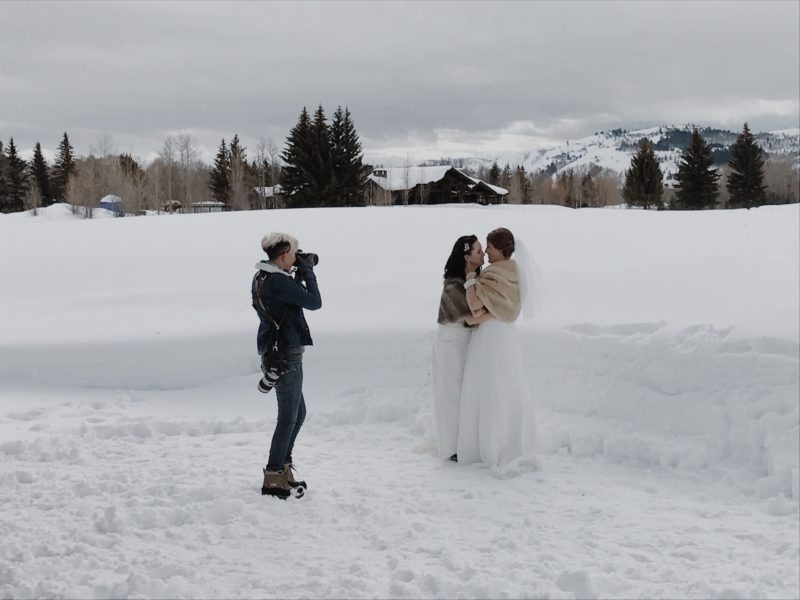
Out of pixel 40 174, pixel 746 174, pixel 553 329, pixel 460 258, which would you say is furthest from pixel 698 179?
pixel 40 174

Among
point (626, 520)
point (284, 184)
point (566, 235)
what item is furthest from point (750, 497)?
point (284, 184)

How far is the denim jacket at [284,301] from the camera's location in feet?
18.0

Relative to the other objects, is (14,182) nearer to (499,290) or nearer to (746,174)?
(746,174)

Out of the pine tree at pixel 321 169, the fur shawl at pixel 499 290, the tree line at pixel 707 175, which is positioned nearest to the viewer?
the fur shawl at pixel 499 290

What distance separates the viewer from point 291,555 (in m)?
4.69

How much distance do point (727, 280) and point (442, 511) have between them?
24.5ft

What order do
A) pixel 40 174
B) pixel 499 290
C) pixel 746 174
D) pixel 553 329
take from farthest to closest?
pixel 40 174
pixel 746 174
pixel 553 329
pixel 499 290

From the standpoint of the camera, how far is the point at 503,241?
6352 mm

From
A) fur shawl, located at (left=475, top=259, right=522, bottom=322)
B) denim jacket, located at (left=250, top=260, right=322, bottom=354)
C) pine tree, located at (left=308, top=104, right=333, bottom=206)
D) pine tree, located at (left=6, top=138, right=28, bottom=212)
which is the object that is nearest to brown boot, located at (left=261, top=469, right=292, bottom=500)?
denim jacket, located at (left=250, top=260, right=322, bottom=354)

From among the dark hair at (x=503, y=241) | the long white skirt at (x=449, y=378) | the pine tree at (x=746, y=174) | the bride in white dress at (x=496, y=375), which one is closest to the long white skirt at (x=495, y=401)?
the bride in white dress at (x=496, y=375)

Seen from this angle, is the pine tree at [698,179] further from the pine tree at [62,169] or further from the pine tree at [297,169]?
the pine tree at [62,169]

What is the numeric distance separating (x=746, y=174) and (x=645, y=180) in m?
7.72

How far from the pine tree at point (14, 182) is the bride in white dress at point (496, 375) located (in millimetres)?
71566

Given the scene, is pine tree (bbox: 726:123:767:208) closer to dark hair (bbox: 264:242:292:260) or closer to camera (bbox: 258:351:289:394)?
dark hair (bbox: 264:242:292:260)
